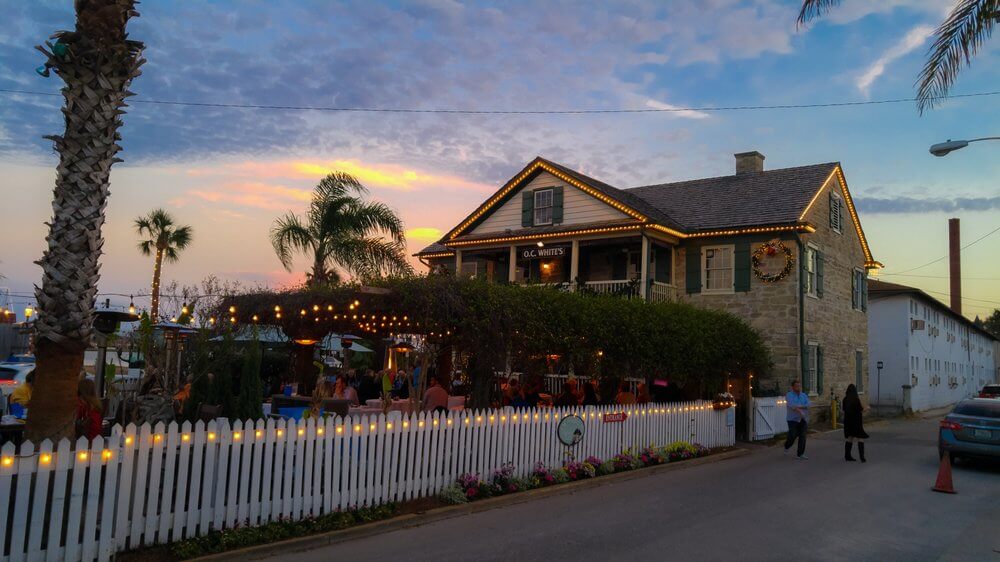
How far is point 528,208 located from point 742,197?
7.09 m

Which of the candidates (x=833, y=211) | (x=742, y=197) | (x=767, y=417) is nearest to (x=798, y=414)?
(x=767, y=417)

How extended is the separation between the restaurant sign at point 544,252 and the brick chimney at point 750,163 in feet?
26.6

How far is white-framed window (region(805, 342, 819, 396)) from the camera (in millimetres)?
21275

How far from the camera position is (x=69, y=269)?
6.14m

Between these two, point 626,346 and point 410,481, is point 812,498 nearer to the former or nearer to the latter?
point 626,346

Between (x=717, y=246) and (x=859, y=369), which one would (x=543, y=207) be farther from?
(x=859, y=369)

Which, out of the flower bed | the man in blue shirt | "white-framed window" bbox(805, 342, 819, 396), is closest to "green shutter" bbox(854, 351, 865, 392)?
"white-framed window" bbox(805, 342, 819, 396)

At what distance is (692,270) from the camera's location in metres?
22.3

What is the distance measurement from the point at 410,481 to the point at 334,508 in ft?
4.08

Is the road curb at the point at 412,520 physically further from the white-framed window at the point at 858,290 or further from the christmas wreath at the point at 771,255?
the white-framed window at the point at 858,290

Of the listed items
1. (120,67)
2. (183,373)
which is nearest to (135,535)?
(120,67)

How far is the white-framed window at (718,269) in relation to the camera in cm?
2173

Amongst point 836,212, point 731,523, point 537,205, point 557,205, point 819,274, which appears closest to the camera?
point 731,523

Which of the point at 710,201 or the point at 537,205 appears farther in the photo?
the point at 710,201
